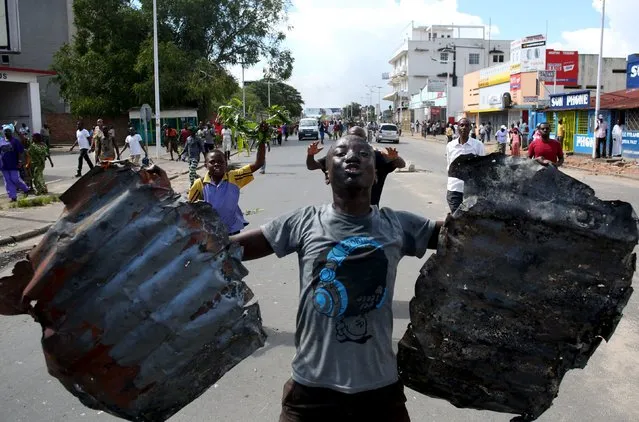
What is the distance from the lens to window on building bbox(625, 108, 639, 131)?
938 inches

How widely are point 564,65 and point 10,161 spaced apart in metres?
37.1

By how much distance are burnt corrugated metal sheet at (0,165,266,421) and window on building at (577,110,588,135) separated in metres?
27.9

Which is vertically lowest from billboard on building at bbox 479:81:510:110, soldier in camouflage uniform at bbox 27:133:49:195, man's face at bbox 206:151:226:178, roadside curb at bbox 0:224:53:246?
roadside curb at bbox 0:224:53:246

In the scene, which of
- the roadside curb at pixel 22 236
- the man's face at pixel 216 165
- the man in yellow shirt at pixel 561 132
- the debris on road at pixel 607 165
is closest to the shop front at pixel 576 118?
the man in yellow shirt at pixel 561 132

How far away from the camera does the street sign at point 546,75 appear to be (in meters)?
39.5

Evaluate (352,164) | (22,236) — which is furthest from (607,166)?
(352,164)

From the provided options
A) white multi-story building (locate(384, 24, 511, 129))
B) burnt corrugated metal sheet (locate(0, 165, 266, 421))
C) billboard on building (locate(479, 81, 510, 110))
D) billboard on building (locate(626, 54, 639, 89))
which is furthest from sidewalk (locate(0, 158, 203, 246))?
white multi-story building (locate(384, 24, 511, 129))

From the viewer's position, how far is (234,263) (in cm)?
203

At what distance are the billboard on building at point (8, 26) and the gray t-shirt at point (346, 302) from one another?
23.1 metres

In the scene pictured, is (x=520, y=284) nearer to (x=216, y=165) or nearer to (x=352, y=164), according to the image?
(x=352, y=164)

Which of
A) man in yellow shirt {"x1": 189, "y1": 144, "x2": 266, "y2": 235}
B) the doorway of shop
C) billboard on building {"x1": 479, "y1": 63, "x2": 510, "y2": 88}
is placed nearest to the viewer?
man in yellow shirt {"x1": 189, "y1": 144, "x2": 266, "y2": 235}

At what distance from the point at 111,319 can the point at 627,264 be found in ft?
5.27

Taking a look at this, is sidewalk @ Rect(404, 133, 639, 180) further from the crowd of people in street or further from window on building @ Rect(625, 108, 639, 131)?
the crowd of people in street

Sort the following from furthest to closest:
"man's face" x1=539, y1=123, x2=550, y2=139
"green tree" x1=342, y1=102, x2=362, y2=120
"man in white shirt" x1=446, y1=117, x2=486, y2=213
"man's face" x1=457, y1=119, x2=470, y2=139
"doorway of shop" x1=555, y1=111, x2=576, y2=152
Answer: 1. "green tree" x1=342, y1=102, x2=362, y2=120
2. "doorway of shop" x1=555, y1=111, x2=576, y2=152
3. "man's face" x1=539, y1=123, x2=550, y2=139
4. "man's face" x1=457, y1=119, x2=470, y2=139
5. "man in white shirt" x1=446, y1=117, x2=486, y2=213
